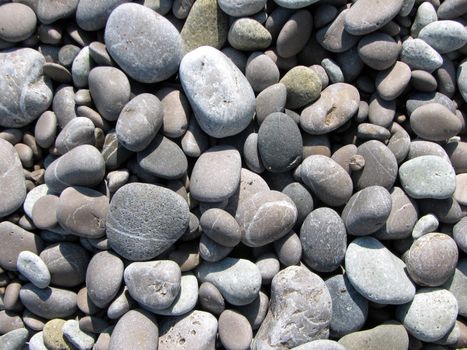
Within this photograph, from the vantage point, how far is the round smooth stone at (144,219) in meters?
2.23

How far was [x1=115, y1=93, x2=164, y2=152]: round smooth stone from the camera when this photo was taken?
220cm

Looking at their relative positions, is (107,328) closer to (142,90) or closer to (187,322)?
(187,322)

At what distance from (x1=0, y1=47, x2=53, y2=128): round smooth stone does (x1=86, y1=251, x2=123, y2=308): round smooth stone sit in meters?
0.99

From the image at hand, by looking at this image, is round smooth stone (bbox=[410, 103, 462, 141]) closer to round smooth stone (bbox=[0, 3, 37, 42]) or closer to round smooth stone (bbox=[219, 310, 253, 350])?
round smooth stone (bbox=[219, 310, 253, 350])

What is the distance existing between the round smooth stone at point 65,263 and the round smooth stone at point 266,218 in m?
0.91

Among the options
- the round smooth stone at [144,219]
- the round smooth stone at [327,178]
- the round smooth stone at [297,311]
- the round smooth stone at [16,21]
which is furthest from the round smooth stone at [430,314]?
the round smooth stone at [16,21]

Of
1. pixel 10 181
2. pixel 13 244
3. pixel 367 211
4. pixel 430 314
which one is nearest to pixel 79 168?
pixel 10 181

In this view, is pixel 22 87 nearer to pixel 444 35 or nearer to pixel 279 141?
pixel 279 141

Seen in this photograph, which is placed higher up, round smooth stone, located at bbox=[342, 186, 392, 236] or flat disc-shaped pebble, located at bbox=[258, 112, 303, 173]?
flat disc-shaped pebble, located at bbox=[258, 112, 303, 173]

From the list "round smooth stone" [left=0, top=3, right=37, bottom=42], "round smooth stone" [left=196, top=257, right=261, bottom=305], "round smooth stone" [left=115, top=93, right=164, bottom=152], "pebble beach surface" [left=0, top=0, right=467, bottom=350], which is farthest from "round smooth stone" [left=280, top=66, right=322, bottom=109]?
"round smooth stone" [left=0, top=3, right=37, bottom=42]

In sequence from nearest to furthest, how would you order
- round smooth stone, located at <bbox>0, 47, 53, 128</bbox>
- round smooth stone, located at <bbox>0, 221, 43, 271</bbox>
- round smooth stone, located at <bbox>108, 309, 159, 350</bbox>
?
1. round smooth stone, located at <bbox>108, 309, 159, 350</bbox>
2. round smooth stone, located at <bbox>0, 221, 43, 271</bbox>
3. round smooth stone, located at <bbox>0, 47, 53, 128</bbox>

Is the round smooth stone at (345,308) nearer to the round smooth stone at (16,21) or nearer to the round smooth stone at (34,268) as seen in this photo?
the round smooth stone at (34,268)

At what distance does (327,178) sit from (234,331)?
94 centimetres

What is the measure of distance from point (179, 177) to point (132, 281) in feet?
1.93
